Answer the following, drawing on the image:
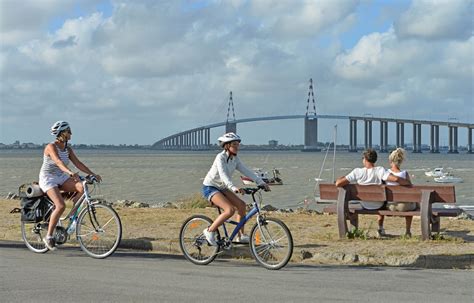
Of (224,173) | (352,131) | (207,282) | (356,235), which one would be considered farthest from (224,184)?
(352,131)

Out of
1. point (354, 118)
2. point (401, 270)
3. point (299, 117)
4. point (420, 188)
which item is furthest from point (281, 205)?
point (299, 117)

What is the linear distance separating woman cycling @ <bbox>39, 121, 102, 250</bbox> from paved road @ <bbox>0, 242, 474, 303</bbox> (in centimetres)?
48

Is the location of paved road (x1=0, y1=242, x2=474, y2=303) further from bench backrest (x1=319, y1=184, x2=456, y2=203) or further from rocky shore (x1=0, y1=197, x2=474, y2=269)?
bench backrest (x1=319, y1=184, x2=456, y2=203)

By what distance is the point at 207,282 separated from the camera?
815 cm

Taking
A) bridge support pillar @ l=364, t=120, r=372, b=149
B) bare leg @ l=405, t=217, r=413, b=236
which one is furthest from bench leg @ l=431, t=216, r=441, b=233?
bridge support pillar @ l=364, t=120, r=372, b=149

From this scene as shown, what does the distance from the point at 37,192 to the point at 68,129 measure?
892 millimetres

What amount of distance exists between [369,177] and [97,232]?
151 inches

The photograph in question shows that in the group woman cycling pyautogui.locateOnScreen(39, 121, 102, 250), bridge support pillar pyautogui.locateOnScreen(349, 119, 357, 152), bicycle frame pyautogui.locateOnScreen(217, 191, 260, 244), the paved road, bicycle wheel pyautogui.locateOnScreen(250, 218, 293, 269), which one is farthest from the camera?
bridge support pillar pyautogui.locateOnScreen(349, 119, 357, 152)

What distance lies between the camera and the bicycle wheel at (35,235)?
10.3 m

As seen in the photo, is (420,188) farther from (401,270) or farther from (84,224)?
(84,224)

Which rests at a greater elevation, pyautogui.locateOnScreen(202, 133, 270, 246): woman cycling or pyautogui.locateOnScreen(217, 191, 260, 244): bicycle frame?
pyautogui.locateOnScreen(202, 133, 270, 246): woman cycling

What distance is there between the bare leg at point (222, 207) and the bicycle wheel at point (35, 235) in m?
2.23

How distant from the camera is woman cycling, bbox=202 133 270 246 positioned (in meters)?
9.29

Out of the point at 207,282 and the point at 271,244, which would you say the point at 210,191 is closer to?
the point at 271,244
